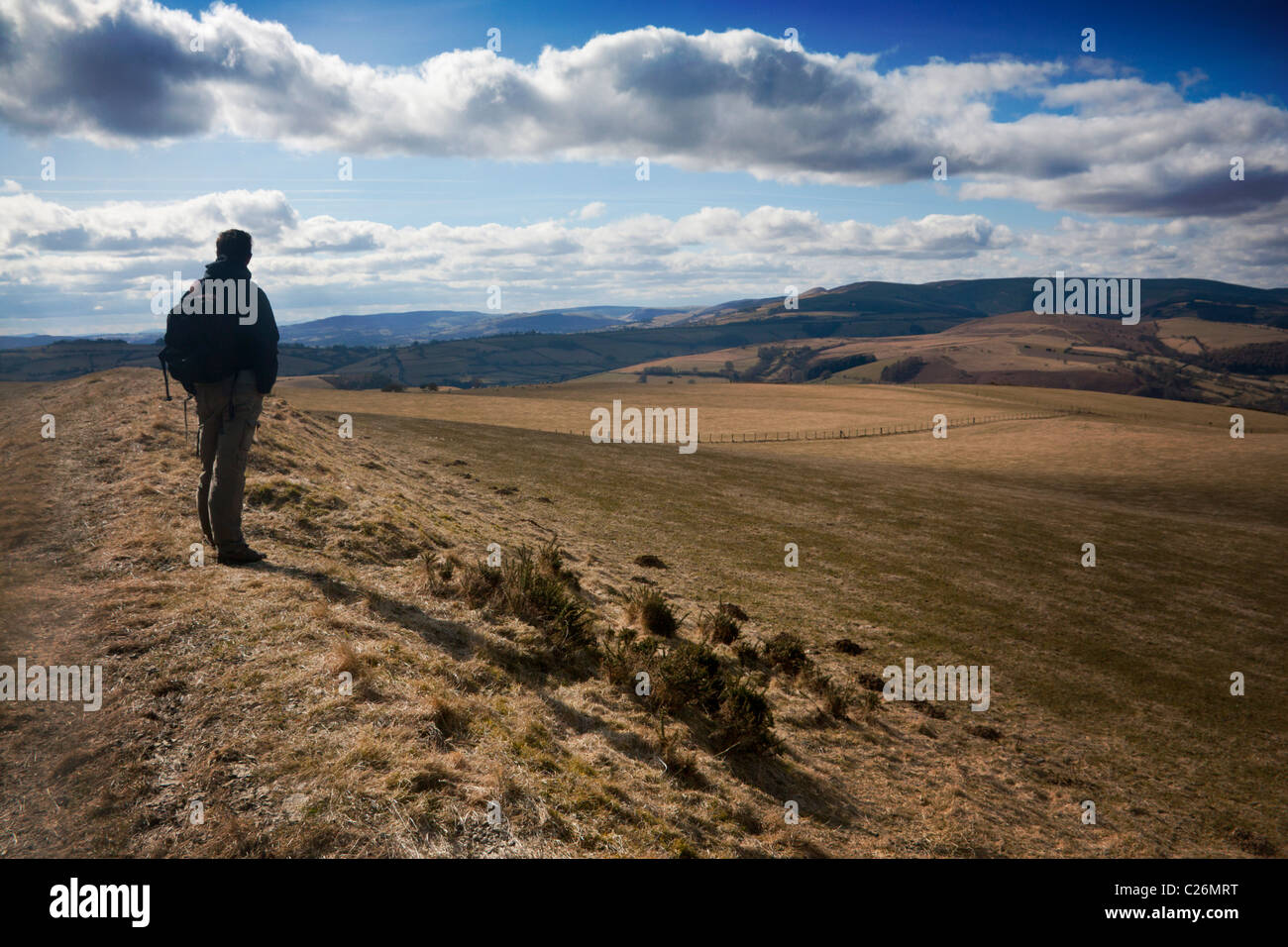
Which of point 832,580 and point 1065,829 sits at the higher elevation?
point 832,580

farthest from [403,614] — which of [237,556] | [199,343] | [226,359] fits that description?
[199,343]

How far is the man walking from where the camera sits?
954 centimetres

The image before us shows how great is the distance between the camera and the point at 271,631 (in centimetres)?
850

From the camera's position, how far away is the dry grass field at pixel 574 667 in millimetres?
6047

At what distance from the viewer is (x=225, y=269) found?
9594mm

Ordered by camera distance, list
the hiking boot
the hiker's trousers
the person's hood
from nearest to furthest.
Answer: the person's hood
the hiker's trousers
the hiking boot

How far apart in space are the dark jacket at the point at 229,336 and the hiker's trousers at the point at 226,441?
0.23 m

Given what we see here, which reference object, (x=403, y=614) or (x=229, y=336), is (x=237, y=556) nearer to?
(x=403, y=614)

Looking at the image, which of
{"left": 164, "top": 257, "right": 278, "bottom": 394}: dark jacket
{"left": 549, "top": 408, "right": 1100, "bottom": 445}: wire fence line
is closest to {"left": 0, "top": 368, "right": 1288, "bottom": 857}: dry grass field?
{"left": 164, "top": 257, "right": 278, "bottom": 394}: dark jacket

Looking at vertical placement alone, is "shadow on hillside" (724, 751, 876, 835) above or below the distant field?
below

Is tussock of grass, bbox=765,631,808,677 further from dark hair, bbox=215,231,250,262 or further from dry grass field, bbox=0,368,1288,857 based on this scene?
dark hair, bbox=215,231,250,262

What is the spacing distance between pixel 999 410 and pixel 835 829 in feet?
348
